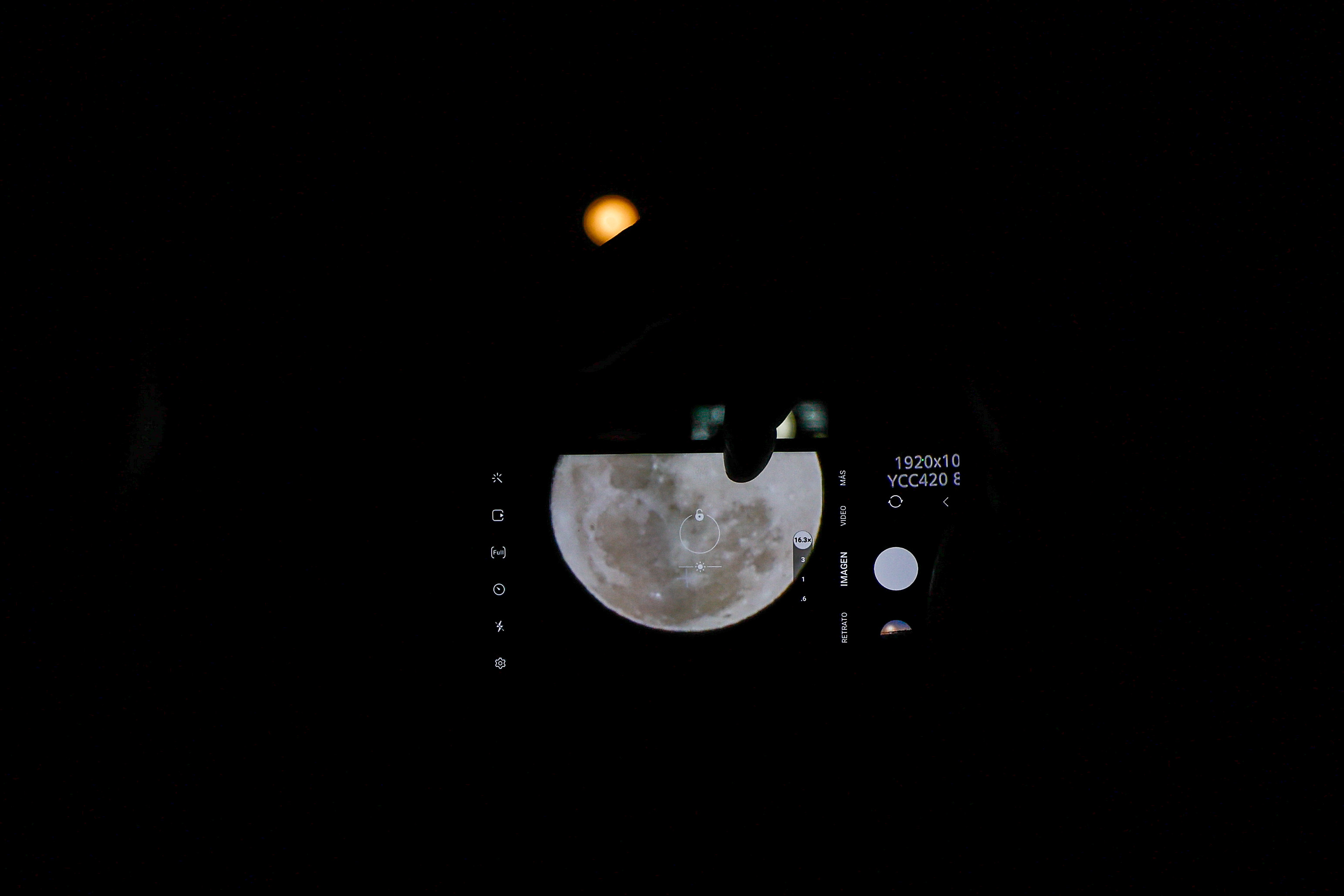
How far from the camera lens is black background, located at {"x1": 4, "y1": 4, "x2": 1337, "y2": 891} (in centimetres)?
35

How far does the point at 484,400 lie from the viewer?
36cm

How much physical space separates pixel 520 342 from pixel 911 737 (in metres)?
0.30

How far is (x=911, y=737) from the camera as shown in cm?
35

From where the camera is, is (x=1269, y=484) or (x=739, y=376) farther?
(x=1269, y=484)

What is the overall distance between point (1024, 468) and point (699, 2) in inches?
12.6

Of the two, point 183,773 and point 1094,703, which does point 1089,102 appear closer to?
point 1094,703

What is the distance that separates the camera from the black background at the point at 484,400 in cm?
35

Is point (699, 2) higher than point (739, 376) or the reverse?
higher

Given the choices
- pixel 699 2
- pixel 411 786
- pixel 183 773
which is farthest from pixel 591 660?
pixel 699 2

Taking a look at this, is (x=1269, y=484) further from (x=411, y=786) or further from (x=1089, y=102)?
(x=411, y=786)

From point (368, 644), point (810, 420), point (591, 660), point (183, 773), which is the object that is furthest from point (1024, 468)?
point (183, 773)

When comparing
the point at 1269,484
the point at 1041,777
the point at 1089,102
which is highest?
the point at 1089,102

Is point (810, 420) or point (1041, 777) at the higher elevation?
point (810, 420)

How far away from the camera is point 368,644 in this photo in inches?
14.1
